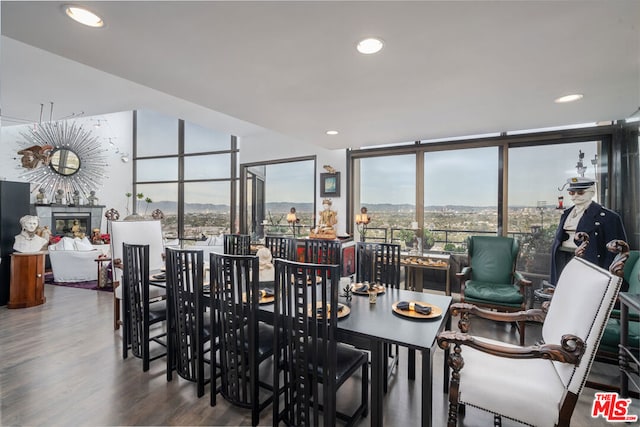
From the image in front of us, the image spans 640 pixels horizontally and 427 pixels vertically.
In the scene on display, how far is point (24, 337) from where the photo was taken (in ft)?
9.94

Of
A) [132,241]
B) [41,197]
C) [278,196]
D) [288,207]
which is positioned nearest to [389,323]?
[132,241]

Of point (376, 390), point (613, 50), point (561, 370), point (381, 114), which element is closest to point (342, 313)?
point (376, 390)

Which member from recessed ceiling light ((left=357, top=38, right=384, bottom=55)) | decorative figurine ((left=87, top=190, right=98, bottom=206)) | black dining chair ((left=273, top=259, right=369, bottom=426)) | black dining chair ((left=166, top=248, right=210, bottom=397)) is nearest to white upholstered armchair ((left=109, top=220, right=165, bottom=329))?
black dining chair ((left=166, top=248, right=210, bottom=397))

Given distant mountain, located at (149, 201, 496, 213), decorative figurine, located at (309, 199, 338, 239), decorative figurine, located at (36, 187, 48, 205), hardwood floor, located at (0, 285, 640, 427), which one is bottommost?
hardwood floor, located at (0, 285, 640, 427)

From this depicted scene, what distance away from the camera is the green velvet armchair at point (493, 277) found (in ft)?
10.1

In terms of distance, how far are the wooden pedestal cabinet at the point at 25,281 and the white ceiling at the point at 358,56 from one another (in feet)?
8.02

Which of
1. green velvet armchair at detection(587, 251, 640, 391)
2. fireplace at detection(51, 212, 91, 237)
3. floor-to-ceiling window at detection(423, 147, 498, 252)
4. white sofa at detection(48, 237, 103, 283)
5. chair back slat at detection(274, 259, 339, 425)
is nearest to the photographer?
chair back slat at detection(274, 259, 339, 425)

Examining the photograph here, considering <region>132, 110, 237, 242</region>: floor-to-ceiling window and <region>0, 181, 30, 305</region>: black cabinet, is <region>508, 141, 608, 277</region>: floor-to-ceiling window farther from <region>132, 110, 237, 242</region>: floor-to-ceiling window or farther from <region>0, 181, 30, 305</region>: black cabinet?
<region>0, 181, 30, 305</region>: black cabinet

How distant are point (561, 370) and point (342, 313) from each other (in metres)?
1.22

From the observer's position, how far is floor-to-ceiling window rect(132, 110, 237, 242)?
6824 mm

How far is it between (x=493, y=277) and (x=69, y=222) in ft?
31.7

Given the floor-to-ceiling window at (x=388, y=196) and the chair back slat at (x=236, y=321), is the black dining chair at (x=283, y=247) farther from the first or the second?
the floor-to-ceiling window at (x=388, y=196)

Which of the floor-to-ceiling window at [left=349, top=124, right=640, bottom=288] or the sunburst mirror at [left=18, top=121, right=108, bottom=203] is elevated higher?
the sunburst mirror at [left=18, top=121, right=108, bottom=203]

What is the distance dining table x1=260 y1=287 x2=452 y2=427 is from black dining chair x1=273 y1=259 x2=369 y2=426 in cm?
14
